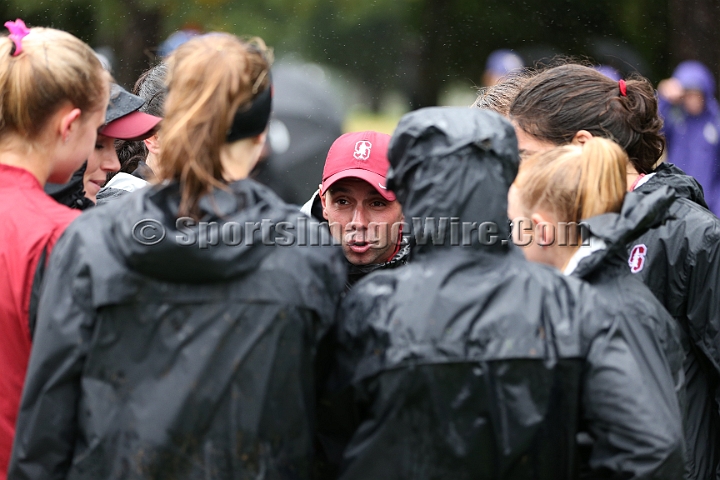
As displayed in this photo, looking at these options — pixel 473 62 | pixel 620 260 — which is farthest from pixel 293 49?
pixel 620 260

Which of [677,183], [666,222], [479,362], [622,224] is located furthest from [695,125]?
[479,362]

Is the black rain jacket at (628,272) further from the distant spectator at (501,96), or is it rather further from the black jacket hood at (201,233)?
the distant spectator at (501,96)

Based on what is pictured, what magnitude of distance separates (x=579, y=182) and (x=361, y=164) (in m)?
1.27

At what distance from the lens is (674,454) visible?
225cm

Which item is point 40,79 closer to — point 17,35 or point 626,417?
point 17,35

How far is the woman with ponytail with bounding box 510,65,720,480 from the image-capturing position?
324cm

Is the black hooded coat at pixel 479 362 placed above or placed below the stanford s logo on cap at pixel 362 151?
below

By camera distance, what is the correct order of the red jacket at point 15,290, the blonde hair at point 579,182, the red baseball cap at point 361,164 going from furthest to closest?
the red baseball cap at point 361,164, the blonde hair at point 579,182, the red jacket at point 15,290

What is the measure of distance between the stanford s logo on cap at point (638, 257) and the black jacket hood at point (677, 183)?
242mm

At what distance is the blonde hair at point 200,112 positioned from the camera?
2.12 metres

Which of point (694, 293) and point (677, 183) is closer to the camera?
point (694, 293)

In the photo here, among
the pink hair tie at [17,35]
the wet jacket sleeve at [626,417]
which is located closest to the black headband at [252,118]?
the pink hair tie at [17,35]

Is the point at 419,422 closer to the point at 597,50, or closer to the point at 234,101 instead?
the point at 234,101

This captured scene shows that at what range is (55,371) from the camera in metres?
2.16
